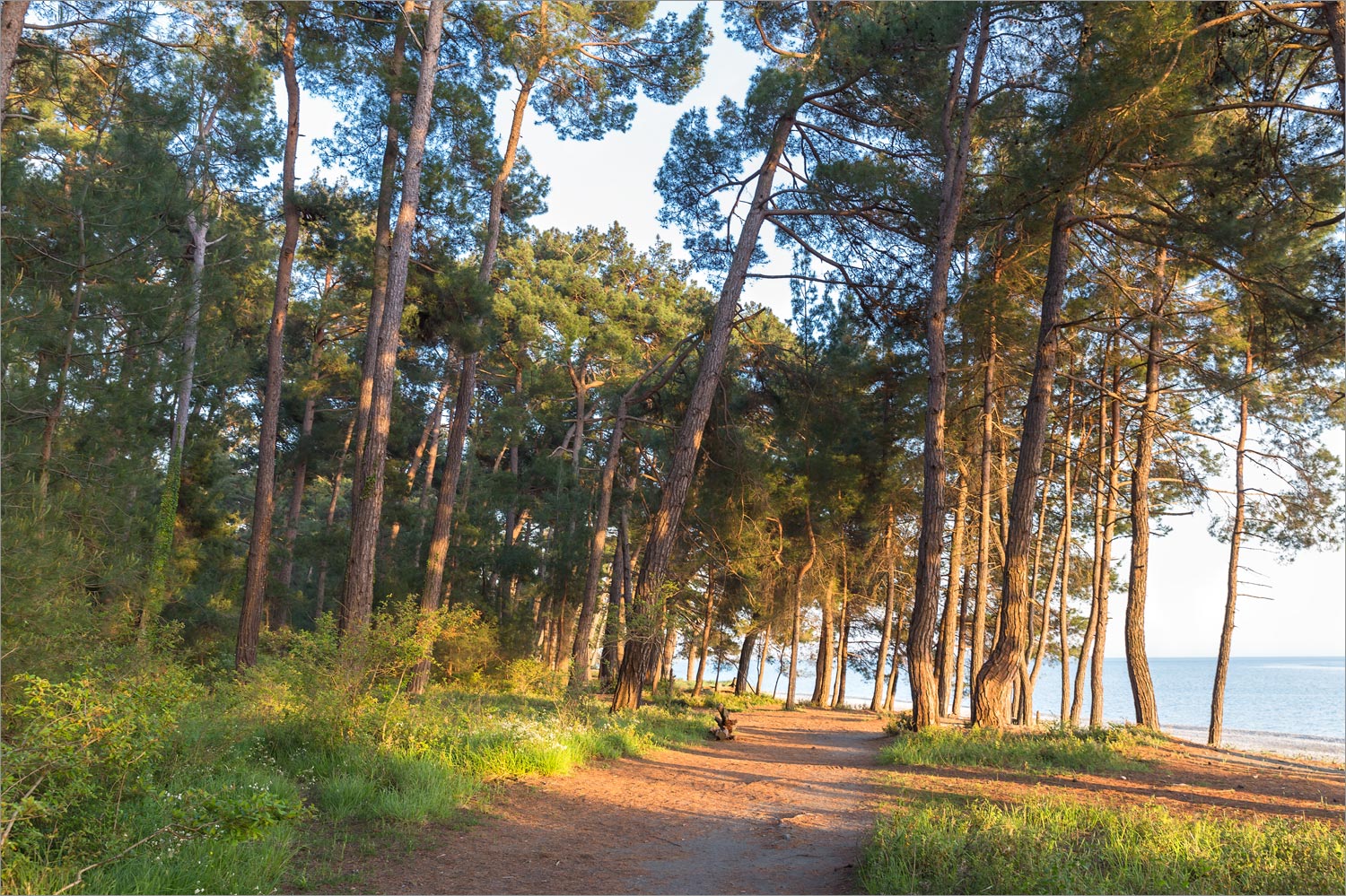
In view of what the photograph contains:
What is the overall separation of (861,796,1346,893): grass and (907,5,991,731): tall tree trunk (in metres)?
6.15

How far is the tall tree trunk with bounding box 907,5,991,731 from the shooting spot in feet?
38.3

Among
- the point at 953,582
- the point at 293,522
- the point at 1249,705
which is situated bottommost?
the point at 1249,705

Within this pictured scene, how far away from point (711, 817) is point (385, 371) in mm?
7334

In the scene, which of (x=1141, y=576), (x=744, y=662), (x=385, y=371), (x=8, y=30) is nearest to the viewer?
(x=8, y=30)

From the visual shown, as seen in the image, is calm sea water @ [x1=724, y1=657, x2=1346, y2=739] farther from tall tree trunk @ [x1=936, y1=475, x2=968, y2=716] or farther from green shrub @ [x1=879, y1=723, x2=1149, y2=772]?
green shrub @ [x1=879, y1=723, x2=1149, y2=772]

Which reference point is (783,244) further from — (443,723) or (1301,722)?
(1301,722)

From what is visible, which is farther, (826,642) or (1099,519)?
(826,642)

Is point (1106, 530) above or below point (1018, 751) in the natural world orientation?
above

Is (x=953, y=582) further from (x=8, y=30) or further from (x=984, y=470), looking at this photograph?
(x=8, y=30)

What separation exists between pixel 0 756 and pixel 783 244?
43.1 feet

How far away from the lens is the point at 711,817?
6.98 metres

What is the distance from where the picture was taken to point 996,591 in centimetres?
2856

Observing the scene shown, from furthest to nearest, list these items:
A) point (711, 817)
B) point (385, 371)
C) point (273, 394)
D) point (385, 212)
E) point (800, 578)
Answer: point (800, 578) < point (273, 394) < point (385, 212) < point (385, 371) < point (711, 817)

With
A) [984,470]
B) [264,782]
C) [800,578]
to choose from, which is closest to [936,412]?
[984,470]
